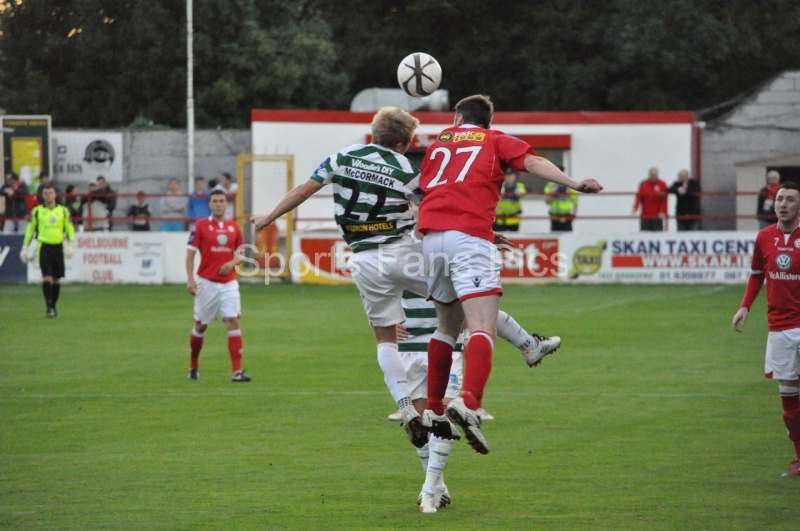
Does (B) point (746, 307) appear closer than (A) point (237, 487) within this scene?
No

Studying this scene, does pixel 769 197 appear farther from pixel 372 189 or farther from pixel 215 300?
pixel 372 189

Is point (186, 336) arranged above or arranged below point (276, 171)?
below

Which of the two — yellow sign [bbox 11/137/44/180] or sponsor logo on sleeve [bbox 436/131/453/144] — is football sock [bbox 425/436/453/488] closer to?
sponsor logo on sleeve [bbox 436/131/453/144]

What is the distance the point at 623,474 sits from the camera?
8000 mm

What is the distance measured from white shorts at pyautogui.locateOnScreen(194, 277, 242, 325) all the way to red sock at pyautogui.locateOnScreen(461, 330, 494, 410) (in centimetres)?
645

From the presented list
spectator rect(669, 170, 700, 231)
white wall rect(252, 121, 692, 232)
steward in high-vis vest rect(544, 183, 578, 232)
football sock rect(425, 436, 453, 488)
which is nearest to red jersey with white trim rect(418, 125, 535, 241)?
football sock rect(425, 436, 453, 488)

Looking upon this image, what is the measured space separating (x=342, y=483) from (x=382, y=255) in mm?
1638

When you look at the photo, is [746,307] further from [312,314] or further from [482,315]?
[312,314]

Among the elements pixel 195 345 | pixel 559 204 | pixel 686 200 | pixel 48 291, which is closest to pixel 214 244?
pixel 195 345

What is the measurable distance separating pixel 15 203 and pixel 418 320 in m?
22.1

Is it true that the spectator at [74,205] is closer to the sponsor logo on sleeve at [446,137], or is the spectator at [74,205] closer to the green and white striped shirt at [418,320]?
the green and white striped shirt at [418,320]

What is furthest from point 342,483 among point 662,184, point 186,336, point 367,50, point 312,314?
point 367,50

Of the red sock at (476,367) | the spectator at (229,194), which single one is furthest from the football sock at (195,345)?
the spectator at (229,194)

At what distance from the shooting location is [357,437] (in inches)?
376
